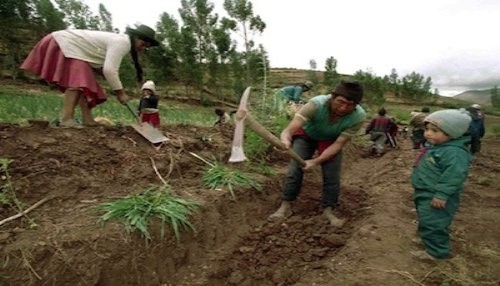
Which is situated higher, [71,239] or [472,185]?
[71,239]

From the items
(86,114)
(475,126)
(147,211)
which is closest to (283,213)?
(147,211)

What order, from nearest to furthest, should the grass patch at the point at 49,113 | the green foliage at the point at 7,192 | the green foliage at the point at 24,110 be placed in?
the green foliage at the point at 7,192
the green foliage at the point at 24,110
the grass patch at the point at 49,113

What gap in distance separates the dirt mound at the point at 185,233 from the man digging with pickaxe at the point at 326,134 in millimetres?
183

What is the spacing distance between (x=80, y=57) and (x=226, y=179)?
1.75m

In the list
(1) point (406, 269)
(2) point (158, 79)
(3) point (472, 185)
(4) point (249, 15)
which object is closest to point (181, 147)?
(1) point (406, 269)

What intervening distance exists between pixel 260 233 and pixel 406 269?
3.76 ft

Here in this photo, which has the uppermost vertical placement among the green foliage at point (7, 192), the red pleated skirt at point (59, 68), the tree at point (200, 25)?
the tree at point (200, 25)

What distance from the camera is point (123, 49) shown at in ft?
11.9

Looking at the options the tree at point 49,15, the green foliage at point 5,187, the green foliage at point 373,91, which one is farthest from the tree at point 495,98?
the green foliage at point 5,187

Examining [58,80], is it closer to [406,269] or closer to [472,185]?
[406,269]

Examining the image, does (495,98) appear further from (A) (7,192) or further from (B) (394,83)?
(A) (7,192)

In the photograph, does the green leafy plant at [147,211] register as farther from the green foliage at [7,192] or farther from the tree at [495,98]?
the tree at [495,98]

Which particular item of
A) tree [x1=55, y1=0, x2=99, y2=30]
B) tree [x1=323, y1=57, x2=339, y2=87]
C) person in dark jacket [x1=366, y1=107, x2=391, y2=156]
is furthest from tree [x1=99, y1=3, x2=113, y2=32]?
person in dark jacket [x1=366, y1=107, x2=391, y2=156]

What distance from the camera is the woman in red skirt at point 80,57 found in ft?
11.6
